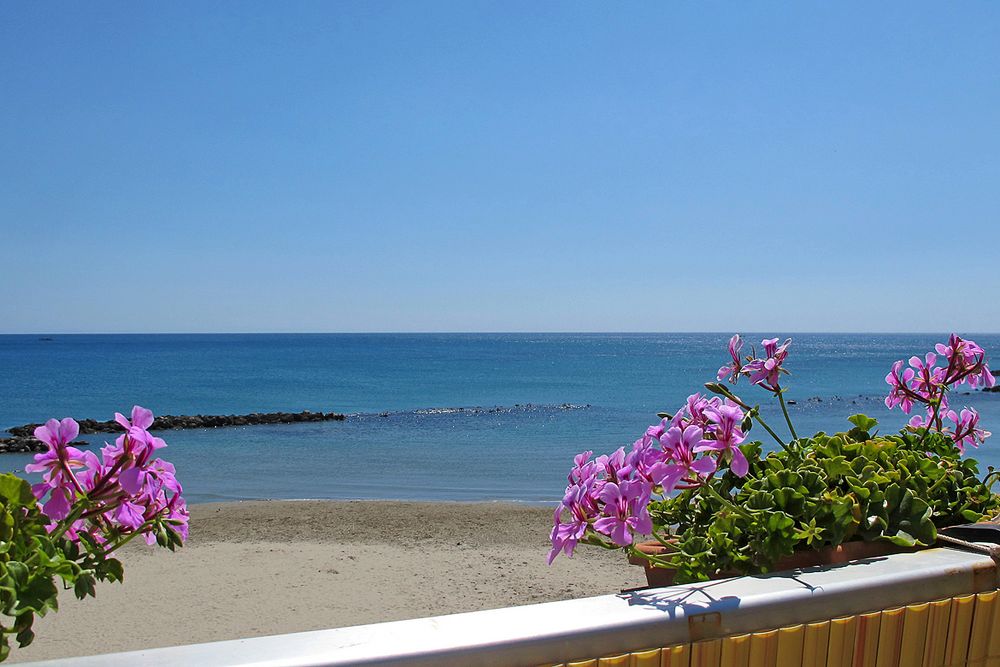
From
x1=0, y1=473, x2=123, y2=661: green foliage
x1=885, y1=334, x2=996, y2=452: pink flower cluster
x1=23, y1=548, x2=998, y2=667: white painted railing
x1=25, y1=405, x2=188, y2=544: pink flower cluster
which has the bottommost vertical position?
x1=23, y1=548, x2=998, y2=667: white painted railing

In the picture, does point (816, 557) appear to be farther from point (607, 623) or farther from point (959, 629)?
point (607, 623)

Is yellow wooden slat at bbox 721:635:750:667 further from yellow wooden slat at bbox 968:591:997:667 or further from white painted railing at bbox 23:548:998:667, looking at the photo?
yellow wooden slat at bbox 968:591:997:667

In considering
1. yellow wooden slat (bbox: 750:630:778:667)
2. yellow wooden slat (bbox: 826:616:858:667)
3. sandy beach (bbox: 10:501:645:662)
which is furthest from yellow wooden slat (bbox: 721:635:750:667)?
sandy beach (bbox: 10:501:645:662)

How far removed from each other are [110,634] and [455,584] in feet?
9.04

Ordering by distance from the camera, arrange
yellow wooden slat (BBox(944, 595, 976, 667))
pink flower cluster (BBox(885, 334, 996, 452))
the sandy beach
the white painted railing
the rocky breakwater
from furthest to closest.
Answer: the rocky breakwater, the sandy beach, pink flower cluster (BBox(885, 334, 996, 452)), yellow wooden slat (BBox(944, 595, 976, 667)), the white painted railing

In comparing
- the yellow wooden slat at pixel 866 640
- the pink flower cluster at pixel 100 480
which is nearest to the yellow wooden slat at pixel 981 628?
the yellow wooden slat at pixel 866 640

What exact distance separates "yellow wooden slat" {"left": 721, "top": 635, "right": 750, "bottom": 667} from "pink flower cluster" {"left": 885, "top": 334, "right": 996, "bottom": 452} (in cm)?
93

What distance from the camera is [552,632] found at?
905 millimetres

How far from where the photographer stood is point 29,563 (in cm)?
95

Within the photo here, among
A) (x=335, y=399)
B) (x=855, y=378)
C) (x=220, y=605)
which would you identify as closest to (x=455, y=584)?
(x=220, y=605)

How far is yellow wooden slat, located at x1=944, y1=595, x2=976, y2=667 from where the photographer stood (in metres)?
1.16

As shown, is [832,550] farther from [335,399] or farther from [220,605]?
[335,399]

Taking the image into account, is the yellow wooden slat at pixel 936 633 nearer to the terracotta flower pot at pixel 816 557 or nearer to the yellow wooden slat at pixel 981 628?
the yellow wooden slat at pixel 981 628

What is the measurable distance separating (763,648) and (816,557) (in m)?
0.35
